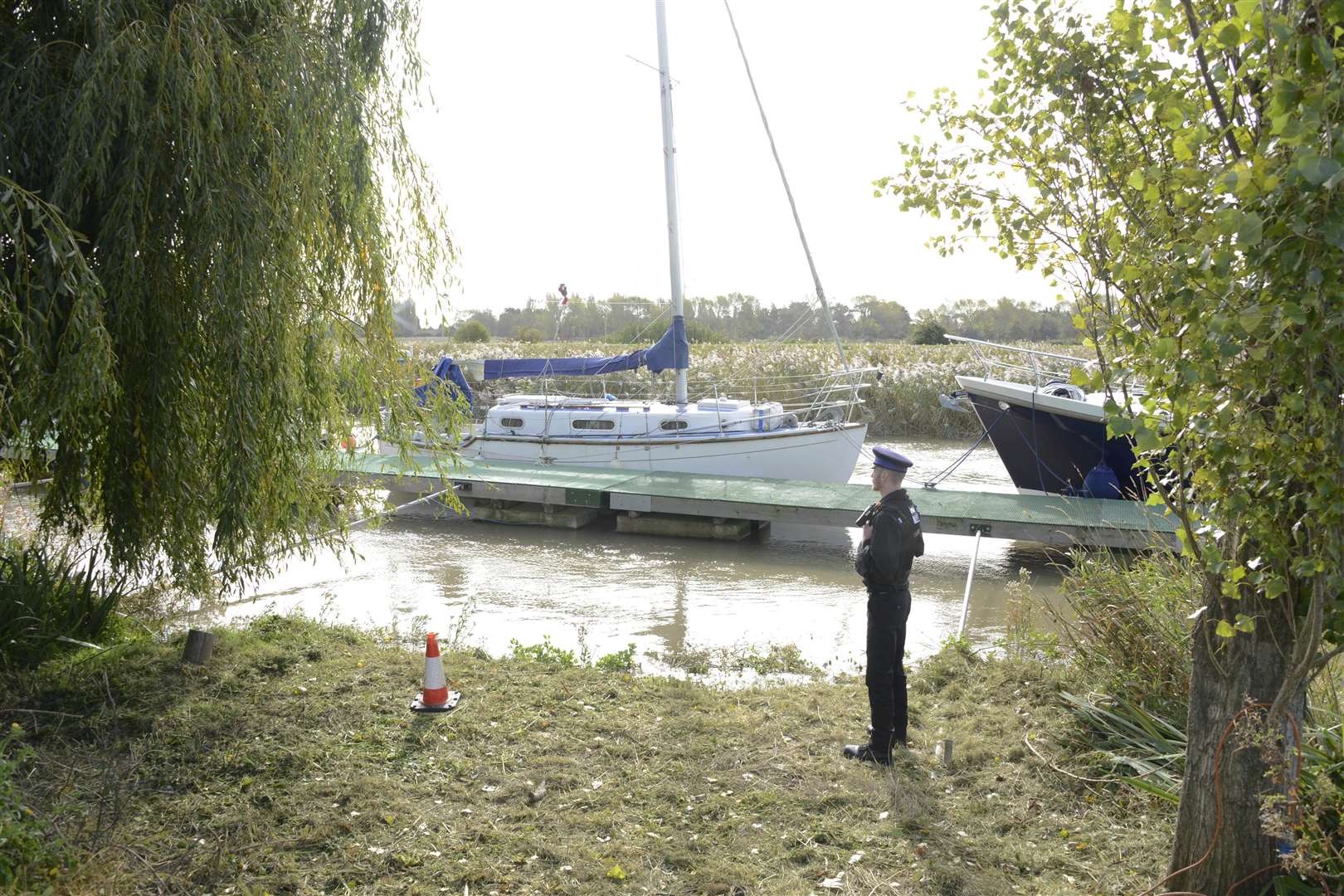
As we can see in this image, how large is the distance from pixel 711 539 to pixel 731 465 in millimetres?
3270

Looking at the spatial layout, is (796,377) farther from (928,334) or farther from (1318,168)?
(928,334)

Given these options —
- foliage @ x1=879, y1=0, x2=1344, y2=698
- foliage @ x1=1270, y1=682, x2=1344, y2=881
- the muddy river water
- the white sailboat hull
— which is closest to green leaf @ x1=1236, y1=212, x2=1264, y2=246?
foliage @ x1=879, y1=0, x2=1344, y2=698

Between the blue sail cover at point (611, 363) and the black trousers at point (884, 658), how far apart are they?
45.1 ft

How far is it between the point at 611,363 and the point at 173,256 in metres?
14.5

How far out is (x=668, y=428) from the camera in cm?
1998

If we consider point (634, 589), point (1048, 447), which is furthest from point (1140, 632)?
point (1048, 447)

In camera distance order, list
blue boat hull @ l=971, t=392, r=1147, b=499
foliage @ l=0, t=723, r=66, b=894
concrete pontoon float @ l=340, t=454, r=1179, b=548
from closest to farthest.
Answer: foliage @ l=0, t=723, r=66, b=894 < concrete pontoon float @ l=340, t=454, r=1179, b=548 < blue boat hull @ l=971, t=392, r=1147, b=499

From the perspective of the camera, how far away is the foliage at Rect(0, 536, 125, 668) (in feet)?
23.1

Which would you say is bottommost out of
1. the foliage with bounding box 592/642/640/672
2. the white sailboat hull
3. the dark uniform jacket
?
the foliage with bounding box 592/642/640/672

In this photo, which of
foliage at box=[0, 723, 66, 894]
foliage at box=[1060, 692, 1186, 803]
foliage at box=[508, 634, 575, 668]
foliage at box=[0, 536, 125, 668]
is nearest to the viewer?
foliage at box=[0, 723, 66, 894]

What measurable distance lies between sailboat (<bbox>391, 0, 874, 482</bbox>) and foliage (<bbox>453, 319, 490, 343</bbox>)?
25.4 m

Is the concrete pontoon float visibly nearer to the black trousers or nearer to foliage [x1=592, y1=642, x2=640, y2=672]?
foliage [x1=592, y1=642, x2=640, y2=672]

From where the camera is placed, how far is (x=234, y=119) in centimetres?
604

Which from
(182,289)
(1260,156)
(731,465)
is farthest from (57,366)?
(731,465)
